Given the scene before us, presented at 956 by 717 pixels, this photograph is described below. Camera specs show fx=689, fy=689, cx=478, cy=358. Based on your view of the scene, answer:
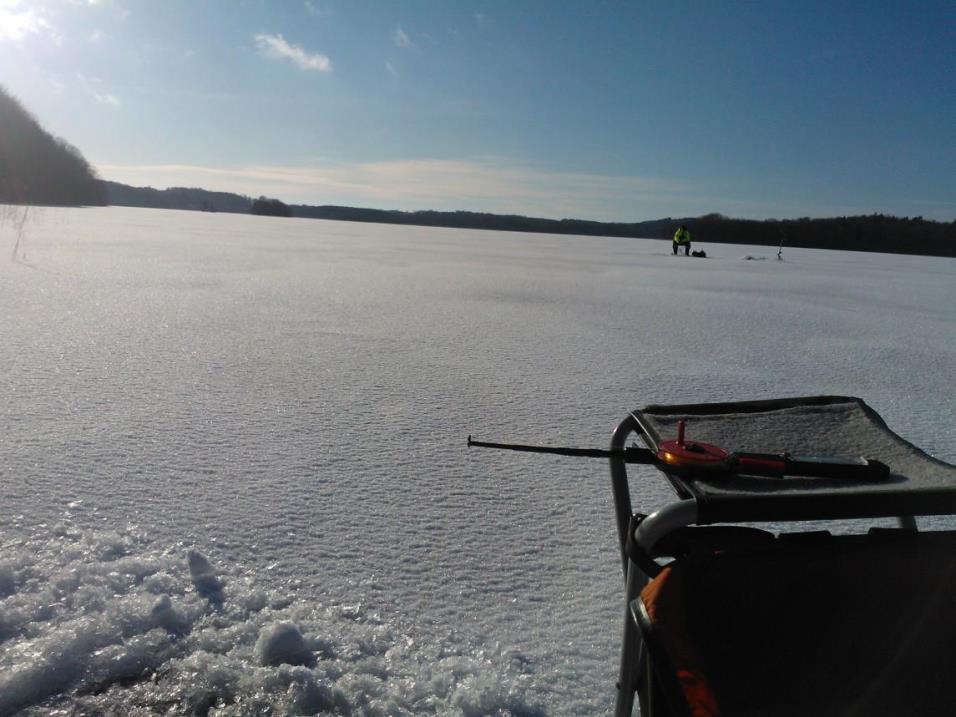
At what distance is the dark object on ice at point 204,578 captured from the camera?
5.90ft

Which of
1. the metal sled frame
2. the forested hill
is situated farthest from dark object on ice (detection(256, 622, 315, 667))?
the forested hill

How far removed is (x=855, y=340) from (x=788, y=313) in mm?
Result: 1897

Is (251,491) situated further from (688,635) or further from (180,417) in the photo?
(688,635)

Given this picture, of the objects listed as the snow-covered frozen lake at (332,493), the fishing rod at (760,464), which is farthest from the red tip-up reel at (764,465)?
the snow-covered frozen lake at (332,493)

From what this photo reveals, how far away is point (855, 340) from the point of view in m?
6.28

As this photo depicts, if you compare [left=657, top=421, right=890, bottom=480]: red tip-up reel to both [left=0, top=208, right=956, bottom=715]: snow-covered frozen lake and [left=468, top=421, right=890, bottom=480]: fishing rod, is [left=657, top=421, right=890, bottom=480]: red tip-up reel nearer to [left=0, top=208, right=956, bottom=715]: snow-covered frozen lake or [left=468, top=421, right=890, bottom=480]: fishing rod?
[left=468, top=421, right=890, bottom=480]: fishing rod

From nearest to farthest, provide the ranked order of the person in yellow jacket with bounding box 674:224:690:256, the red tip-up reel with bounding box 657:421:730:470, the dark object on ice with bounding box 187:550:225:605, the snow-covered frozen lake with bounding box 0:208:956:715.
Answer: the red tip-up reel with bounding box 657:421:730:470 < the snow-covered frozen lake with bounding box 0:208:956:715 < the dark object on ice with bounding box 187:550:225:605 < the person in yellow jacket with bounding box 674:224:690:256

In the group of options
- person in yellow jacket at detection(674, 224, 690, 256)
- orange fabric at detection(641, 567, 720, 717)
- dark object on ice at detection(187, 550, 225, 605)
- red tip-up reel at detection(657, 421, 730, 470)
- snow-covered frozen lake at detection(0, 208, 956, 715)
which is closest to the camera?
orange fabric at detection(641, 567, 720, 717)

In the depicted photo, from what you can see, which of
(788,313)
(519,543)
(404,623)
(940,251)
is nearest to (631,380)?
(519,543)

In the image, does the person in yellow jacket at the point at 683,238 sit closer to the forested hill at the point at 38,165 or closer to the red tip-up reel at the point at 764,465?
the red tip-up reel at the point at 764,465

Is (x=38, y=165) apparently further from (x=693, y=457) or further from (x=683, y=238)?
(x=693, y=457)

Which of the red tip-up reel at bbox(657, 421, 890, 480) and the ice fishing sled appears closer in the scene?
the ice fishing sled

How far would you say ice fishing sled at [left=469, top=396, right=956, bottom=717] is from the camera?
1003 millimetres

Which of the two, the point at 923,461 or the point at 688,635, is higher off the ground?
the point at 923,461
